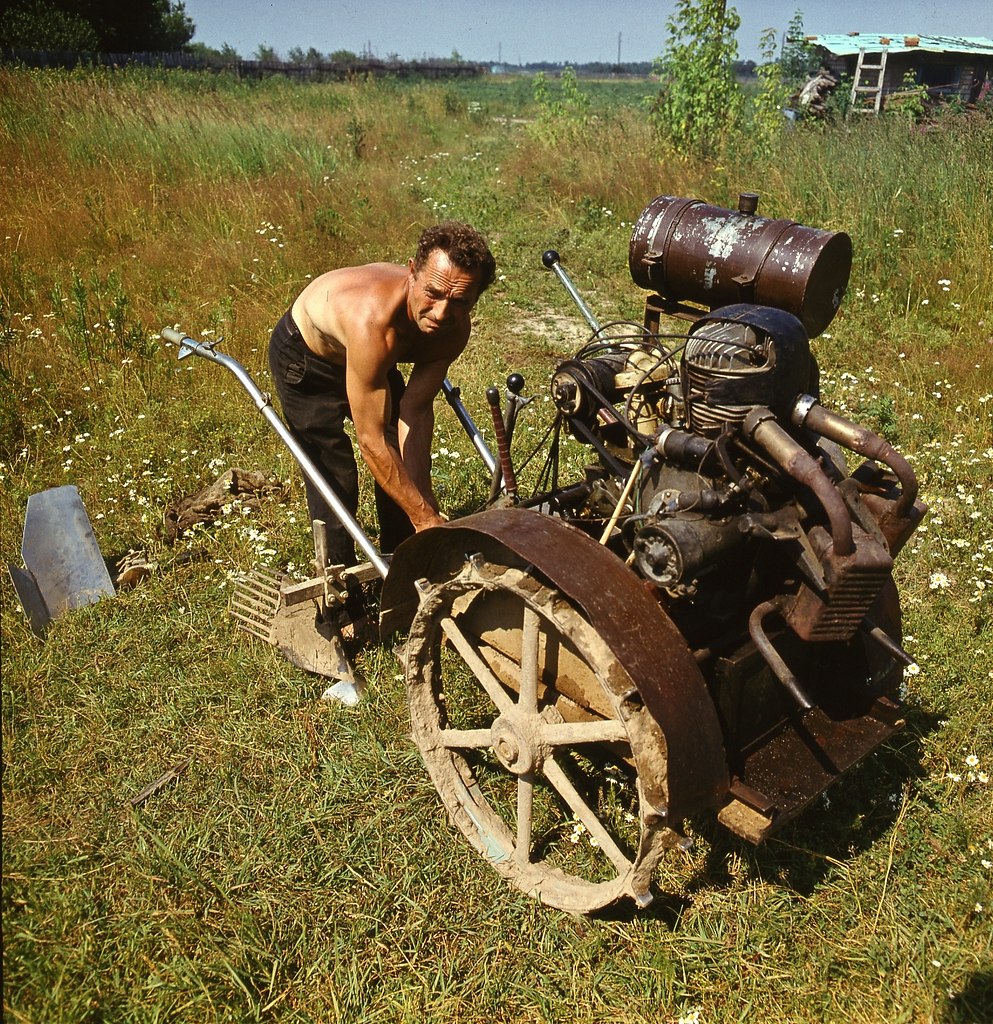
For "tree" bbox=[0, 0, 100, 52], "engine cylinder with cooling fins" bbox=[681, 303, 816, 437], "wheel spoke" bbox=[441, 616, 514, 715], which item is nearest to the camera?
"engine cylinder with cooling fins" bbox=[681, 303, 816, 437]

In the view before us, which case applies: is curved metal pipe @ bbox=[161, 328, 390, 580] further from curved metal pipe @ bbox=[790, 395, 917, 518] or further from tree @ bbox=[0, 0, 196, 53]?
tree @ bbox=[0, 0, 196, 53]

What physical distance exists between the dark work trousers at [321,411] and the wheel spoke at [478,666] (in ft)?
3.77

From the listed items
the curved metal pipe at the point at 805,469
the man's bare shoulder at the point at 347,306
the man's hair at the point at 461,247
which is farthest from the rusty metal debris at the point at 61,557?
the curved metal pipe at the point at 805,469

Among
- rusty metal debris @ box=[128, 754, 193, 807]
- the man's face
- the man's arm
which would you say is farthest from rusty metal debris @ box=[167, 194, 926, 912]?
rusty metal debris @ box=[128, 754, 193, 807]

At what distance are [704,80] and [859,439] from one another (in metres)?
9.82

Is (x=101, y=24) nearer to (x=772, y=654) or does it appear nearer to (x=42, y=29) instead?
(x=42, y=29)

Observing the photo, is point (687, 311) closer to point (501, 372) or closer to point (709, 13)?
point (501, 372)

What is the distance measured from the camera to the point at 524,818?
269 cm

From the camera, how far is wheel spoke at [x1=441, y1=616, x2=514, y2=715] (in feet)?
8.75

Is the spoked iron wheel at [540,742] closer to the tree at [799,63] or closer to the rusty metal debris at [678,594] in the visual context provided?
the rusty metal debris at [678,594]

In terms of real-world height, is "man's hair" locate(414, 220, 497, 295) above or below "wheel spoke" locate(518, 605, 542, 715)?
above

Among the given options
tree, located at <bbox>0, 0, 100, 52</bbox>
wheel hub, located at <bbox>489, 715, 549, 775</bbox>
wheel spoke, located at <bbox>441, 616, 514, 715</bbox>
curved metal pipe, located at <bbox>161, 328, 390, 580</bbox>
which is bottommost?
wheel hub, located at <bbox>489, 715, 549, 775</bbox>

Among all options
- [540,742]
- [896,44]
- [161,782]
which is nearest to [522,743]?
[540,742]

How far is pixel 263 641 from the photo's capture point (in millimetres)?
3854
